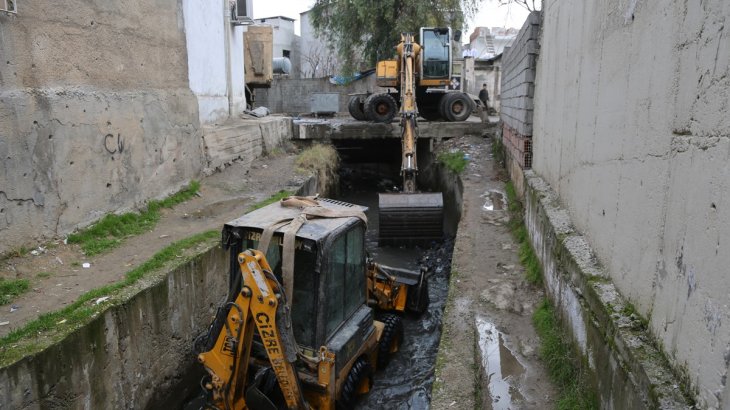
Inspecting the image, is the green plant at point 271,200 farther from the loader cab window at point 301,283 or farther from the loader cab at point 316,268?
the loader cab window at point 301,283

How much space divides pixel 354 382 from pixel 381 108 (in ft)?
38.3

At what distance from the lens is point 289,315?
3.84 meters

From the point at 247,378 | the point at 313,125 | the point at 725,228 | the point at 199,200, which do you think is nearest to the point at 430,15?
the point at 313,125

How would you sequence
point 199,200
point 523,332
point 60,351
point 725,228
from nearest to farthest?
point 725,228 → point 60,351 → point 523,332 → point 199,200

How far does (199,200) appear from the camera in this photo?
8586mm

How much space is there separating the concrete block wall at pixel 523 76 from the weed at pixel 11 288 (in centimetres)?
667

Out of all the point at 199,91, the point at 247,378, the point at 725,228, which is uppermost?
the point at 199,91

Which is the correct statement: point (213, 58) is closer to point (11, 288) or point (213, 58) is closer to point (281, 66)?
point (11, 288)

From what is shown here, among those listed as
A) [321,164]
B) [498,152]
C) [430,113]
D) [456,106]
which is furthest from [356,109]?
[498,152]

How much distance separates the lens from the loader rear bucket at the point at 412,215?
9.27 m

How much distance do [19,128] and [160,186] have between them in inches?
112

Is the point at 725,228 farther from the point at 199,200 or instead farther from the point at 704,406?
the point at 199,200

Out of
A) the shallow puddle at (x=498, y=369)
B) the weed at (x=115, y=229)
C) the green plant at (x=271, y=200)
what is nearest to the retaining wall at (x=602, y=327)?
the shallow puddle at (x=498, y=369)

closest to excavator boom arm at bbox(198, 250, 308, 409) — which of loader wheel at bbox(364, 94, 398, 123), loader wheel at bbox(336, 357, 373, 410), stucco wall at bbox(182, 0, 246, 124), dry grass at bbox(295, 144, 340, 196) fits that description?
loader wheel at bbox(336, 357, 373, 410)
